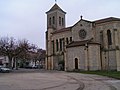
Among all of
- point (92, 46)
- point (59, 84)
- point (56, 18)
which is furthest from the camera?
point (56, 18)

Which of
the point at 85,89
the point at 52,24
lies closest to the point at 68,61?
the point at 52,24

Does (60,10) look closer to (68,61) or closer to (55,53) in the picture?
(55,53)

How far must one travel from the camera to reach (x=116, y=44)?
48375 millimetres

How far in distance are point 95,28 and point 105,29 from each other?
8.76ft

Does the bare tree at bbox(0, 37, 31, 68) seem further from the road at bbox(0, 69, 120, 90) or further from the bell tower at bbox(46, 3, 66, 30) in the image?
the road at bbox(0, 69, 120, 90)

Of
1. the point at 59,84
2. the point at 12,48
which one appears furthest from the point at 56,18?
the point at 59,84

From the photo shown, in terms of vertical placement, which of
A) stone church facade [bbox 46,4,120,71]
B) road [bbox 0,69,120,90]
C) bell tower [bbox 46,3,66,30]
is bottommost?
road [bbox 0,69,120,90]

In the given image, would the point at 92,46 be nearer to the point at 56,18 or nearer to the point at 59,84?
the point at 56,18

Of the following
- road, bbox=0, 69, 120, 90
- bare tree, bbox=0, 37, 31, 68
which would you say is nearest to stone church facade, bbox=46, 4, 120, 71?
bare tree, bbox=0, 37, 31, 68

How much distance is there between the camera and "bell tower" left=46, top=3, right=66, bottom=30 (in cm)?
6962

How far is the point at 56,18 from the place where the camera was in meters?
69.6

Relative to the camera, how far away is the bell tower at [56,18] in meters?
69.6

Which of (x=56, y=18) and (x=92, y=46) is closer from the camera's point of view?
(x=92, y=46)

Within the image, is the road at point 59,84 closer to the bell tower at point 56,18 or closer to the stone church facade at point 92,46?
the stone church facade at point 92,46
